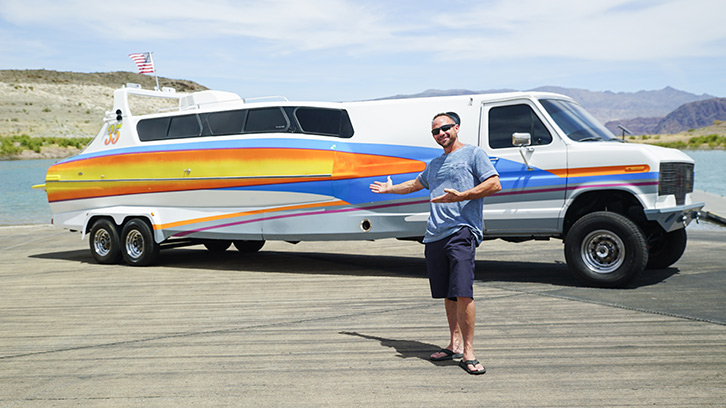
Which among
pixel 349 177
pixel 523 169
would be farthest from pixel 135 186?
pixel 523 169

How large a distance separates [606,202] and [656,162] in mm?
846

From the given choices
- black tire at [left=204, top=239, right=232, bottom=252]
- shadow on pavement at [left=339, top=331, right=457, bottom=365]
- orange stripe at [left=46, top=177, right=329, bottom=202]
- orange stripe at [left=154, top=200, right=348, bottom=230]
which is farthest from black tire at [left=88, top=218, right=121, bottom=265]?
shadow on pavement at [left=339, top=331, right=457, bottom=365]

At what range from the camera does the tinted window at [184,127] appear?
11.9 meters

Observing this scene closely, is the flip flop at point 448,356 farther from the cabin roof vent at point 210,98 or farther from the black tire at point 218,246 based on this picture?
the black tire at point 218,246

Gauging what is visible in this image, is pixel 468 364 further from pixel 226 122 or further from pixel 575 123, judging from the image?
pixel 226 122

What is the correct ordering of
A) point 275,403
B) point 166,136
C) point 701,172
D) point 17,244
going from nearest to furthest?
point 275,403
point 166,136
point 17,244
point 701,172

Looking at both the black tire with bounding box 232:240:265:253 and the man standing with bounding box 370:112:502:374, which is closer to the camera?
the man standing with bounding box 370:112:502:374

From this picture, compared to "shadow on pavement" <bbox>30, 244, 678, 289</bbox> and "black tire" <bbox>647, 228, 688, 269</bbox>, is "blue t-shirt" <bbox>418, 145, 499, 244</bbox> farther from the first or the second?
"black tire" <bbox>647, 228, 688, 269</bbox>

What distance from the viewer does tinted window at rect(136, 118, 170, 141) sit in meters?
12.3

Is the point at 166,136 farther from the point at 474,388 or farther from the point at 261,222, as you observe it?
the point at 474,388

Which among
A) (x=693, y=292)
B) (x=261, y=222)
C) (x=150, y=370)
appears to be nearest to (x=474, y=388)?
(x=150, y=370)

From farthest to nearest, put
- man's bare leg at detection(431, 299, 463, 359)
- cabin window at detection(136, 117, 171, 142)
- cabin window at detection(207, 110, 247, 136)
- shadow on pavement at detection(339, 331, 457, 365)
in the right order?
cabin window at detection(136, 117, 171, 142)
cabin window at detection(207, 110, 247, 136)
shadow on pavement at detection(339, 331, 457, 365)
man's bare leg at detection(431, 299, 463, 359)

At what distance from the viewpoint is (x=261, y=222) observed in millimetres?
11148

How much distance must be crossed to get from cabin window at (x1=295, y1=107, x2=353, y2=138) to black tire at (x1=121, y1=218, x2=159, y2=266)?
3.52 metres
